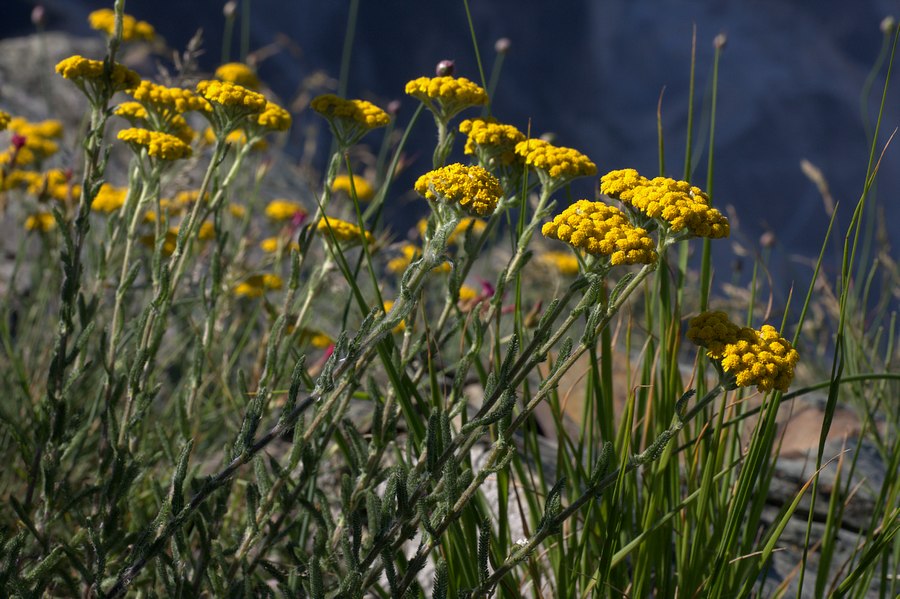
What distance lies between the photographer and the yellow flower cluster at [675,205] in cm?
93

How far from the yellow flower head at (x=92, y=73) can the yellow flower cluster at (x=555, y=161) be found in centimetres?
60

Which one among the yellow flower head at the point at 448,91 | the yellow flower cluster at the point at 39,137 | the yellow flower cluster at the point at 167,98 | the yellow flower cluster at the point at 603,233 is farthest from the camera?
the yellow flower cluster at the point at 39,137

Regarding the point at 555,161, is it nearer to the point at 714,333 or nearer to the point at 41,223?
the point at 714,333

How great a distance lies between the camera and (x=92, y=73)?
4.15 ft

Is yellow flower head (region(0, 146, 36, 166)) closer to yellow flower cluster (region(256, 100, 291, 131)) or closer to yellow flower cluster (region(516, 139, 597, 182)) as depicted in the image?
yellow flower cluster (region(256, 100, 291, 131))

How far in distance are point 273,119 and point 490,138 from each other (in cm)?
36

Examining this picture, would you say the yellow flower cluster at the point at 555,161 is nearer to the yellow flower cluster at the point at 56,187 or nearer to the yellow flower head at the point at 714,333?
the yellow flower head at the point at 714,333

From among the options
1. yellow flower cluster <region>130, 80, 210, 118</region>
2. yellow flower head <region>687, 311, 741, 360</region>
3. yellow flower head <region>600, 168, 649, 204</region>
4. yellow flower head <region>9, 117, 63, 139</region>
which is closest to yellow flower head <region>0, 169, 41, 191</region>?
yellow flower head <region>9, 117, 63, 139</region>

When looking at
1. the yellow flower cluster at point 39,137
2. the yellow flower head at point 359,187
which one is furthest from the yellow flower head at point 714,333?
the yellow flower cluster at point 39,137

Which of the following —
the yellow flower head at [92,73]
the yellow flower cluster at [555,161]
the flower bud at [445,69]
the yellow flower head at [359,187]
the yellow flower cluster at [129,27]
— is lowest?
the yellow flower head at [359,187]

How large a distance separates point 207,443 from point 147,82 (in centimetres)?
120

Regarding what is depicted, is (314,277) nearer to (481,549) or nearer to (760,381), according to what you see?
(481,549)

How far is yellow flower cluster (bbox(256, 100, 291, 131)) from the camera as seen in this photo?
4.33 ft

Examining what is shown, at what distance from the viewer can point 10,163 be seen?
222cm
